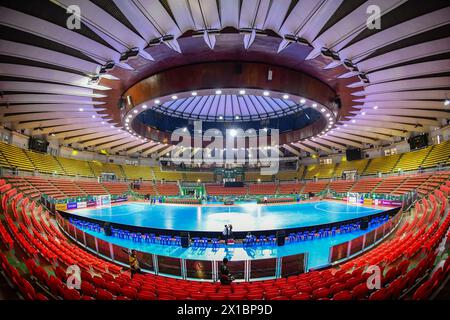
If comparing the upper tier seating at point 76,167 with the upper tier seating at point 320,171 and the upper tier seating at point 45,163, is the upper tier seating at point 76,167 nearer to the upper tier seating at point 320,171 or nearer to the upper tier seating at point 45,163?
the upper tier seating at point 45,163

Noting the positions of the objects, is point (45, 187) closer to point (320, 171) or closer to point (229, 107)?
point (229, 107)

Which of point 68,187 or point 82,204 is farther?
point 68,187

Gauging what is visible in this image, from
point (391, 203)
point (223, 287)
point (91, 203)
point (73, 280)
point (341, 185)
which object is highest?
point (73, 280)

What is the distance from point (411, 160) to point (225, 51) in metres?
29.3

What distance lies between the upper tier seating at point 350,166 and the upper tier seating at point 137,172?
35167mm

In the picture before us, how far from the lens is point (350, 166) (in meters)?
34.2

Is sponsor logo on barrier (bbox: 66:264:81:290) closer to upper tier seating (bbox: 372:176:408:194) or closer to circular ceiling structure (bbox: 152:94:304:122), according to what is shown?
circular ceiling structure (bbox: 152:94:304:122)

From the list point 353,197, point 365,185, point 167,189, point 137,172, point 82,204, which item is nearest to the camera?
point 82,204

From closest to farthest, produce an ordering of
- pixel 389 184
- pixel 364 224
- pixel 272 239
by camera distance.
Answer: pixel 272 239
pixel 364 224
pixel 389 184

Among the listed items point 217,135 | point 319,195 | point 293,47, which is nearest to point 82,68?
point 293,47

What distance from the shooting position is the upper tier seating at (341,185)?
30.3m

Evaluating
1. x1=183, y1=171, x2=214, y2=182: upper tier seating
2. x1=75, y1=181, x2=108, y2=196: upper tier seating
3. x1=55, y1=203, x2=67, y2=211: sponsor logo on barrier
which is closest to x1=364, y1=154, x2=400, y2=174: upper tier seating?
x1=183, y1=171, x2=214, y2=182: upper tier seating

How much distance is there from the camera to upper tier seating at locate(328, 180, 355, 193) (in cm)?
3028

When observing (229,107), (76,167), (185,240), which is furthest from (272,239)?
(76,167)
